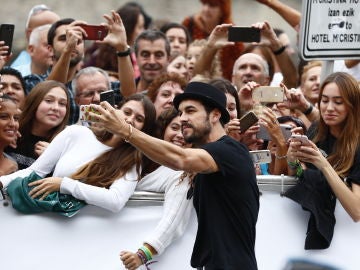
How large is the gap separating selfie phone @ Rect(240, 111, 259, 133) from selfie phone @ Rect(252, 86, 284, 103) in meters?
0.16

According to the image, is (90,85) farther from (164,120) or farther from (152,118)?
(152,118)

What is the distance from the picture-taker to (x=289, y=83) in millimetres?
10055

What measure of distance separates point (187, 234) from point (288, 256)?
2.27ft

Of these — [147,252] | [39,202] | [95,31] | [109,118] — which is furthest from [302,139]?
[95,31]

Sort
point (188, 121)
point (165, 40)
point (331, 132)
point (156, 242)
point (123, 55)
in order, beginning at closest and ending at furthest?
point (188, 121) → point (156, 242) → point (331, 132) → point (123, 55) → point (165, 40)

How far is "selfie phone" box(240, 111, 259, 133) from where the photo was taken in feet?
26.0

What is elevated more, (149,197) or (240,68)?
(240,68)

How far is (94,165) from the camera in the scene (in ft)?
25.5

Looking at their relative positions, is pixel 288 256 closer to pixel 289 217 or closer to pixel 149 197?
pixel 289 217

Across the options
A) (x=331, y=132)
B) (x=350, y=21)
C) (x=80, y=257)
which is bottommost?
(x=80, y=257)

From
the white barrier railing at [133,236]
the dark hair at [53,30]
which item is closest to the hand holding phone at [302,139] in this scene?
the white barrier railing at [133,236]

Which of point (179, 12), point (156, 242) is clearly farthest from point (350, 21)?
point (179, 12)

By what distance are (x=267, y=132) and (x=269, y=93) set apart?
282 millimetres

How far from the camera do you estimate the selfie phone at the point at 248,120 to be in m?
7.93
